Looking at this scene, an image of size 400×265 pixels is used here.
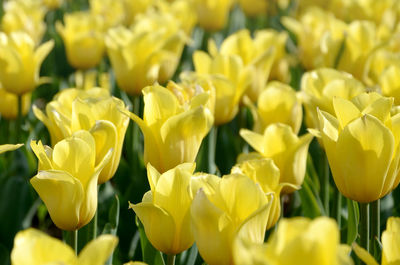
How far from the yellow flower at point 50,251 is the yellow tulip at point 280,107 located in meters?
1.01

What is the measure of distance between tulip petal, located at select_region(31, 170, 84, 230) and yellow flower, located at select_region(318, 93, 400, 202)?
0.49 meters

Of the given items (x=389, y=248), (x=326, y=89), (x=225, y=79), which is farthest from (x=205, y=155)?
(x=389, y=248)

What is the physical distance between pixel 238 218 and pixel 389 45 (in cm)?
153

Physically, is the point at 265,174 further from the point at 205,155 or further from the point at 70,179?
the point at 205,155

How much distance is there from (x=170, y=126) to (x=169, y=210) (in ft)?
0.98

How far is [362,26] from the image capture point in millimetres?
2291

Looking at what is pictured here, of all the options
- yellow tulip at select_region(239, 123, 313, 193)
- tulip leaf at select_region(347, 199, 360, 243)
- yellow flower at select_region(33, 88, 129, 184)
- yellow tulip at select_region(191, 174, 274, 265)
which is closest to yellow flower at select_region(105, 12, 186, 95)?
yellow flower at select_region(33, 88, 129, 184)

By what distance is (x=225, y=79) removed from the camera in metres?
1.78

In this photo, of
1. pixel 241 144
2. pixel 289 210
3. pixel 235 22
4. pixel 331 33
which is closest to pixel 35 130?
pixel 241 144

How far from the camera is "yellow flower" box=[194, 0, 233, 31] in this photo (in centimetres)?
353

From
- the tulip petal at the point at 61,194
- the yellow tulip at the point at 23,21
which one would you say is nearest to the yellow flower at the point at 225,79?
the tulip petal at the point at 61,194

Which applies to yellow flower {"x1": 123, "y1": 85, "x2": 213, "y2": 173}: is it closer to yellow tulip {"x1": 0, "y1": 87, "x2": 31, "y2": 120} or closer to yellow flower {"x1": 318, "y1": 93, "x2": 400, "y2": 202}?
yellow flower {"x1": 318, "y1": 93, "x2": 400, "y2": 202}

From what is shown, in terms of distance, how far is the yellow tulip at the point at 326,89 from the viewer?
1.57m

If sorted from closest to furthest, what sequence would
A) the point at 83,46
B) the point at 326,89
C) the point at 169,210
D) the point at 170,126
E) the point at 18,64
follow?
1. the point at 169,210
2. the point at 170,126
3. the point at 326,89
4. the point at 18,64
5. the point at 83,46
